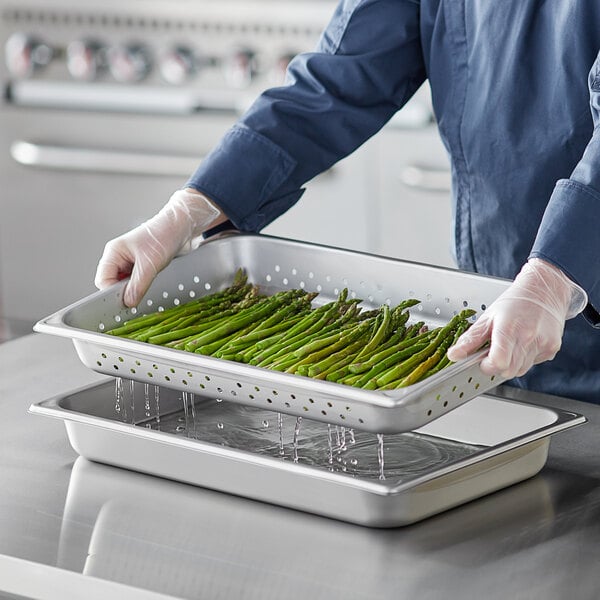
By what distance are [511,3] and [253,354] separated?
0.75 metres

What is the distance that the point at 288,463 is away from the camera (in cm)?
148

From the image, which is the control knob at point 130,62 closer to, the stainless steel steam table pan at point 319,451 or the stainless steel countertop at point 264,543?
the stainless steel steam table pan at point 319,451

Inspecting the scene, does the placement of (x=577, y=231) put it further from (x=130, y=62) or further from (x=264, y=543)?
(x=130, y=62)

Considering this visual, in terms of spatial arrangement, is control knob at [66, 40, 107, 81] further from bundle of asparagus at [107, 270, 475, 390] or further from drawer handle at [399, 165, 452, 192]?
bundle of asparagus at [107, 270, 475, 390]

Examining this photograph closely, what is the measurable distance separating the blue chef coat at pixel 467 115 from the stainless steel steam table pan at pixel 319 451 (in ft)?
1.44

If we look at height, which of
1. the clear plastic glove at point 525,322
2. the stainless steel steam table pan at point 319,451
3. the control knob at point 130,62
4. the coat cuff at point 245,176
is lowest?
the stainless steel steam table pan at point 319,451

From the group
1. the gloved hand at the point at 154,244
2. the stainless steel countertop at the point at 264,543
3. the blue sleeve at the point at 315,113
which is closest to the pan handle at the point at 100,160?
the blue sleeve at the point at 315,113

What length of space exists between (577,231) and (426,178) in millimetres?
1787

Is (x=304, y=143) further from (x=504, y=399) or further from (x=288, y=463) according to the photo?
(x=288, y=463)

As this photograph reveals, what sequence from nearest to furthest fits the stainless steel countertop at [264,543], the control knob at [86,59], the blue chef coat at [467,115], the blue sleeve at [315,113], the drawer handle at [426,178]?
the stainless steel countertop at [264,543], the blue chef coat at [467,115], the blue sleeve at [315,113], the drawer handle at [426,178], the control knob at [86,59]

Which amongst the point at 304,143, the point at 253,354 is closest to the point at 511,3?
the point at 304,143

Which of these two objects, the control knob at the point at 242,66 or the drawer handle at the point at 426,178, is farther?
the control knob at the point at 242,66

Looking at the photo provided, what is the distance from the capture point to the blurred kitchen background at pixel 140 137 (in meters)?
3.44

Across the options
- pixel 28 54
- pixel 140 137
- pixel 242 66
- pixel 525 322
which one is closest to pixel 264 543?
pixel 525 322
